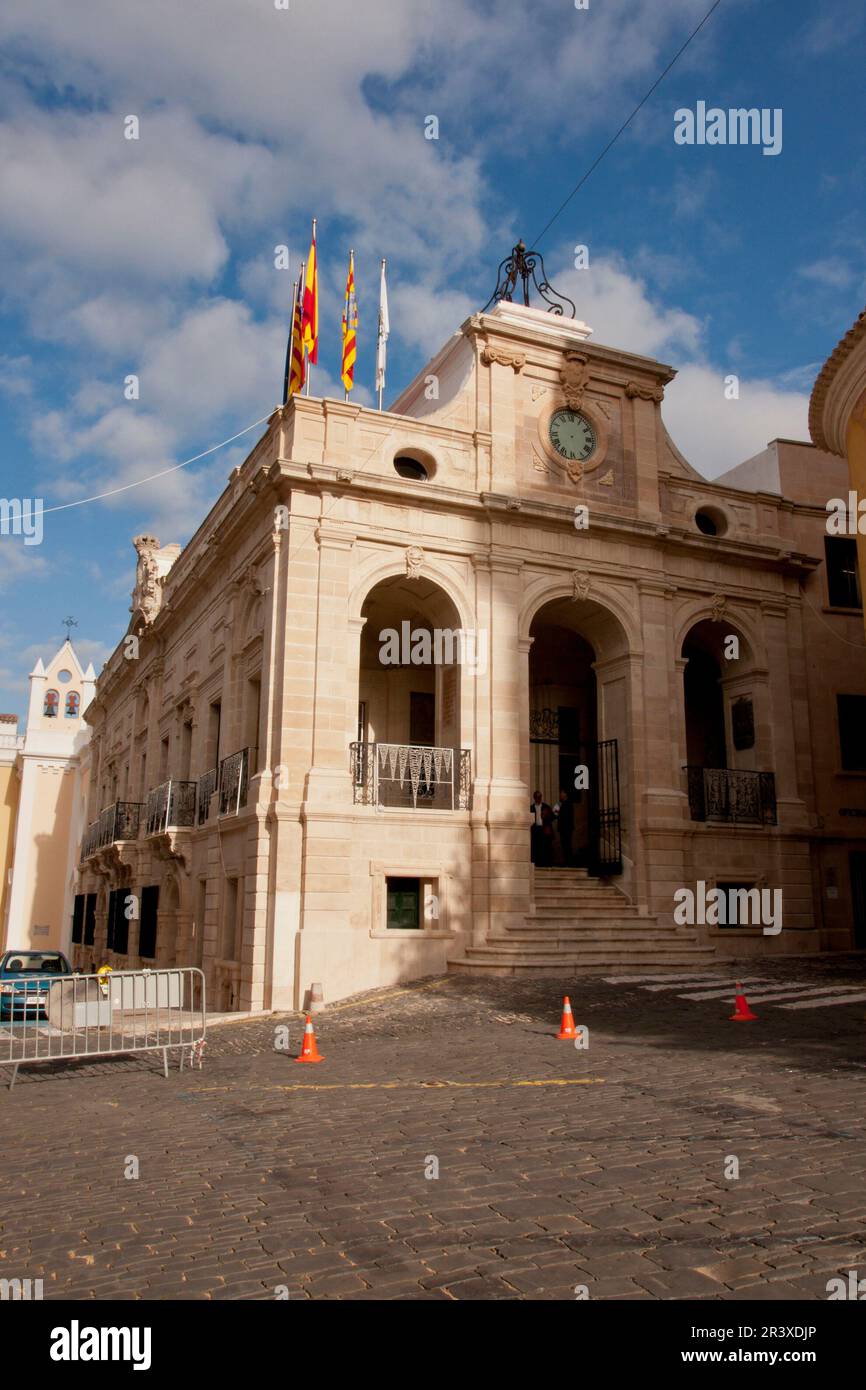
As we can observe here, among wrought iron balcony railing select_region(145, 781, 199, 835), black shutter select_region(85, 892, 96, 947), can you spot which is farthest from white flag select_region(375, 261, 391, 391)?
black shutter select_region(85, 892, 96, 947)

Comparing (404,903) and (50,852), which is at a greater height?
(50,852)

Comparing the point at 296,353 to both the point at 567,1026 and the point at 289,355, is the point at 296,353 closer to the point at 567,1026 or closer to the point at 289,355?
the point at 289,355

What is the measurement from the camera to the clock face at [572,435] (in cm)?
2136

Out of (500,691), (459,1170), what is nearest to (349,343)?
(500,691)

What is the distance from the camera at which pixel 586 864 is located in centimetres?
2239

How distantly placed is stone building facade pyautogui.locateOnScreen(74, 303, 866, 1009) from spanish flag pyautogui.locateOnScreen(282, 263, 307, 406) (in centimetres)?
156

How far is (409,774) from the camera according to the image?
19297 millimetres

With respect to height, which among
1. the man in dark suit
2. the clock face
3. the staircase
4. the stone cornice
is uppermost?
the clock face

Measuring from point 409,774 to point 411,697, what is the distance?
511cm

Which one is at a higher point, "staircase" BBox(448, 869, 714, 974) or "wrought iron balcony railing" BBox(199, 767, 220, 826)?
"wrought iron balcony railing" BBox(199, 767, 220, 826)

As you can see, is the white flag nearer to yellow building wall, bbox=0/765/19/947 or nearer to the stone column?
the stone column

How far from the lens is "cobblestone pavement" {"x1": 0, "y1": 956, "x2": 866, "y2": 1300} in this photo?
4.66 m

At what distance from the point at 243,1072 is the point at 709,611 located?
48.8ft
